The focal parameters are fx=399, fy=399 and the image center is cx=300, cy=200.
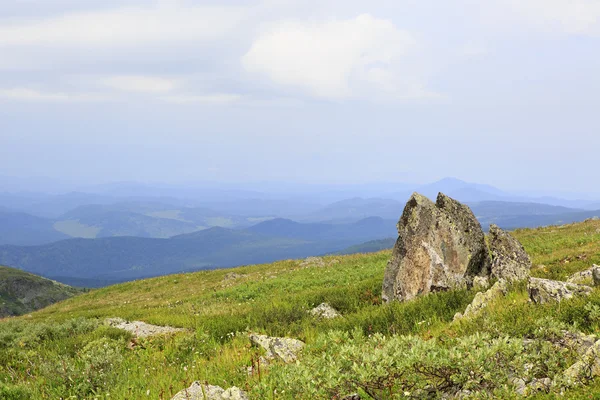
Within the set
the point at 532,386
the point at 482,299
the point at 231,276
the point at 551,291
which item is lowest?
the point at 231,276

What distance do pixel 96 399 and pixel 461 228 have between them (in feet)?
49.0

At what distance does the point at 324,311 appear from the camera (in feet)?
50.0

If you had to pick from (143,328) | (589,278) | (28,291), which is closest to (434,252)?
(589,278)

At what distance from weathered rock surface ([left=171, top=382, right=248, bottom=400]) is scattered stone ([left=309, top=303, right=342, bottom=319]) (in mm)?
7466

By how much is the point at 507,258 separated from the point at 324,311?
770 centimetres

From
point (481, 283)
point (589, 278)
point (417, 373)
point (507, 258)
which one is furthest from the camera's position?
point (507, 258)

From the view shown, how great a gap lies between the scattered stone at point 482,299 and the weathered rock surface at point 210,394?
6.17m

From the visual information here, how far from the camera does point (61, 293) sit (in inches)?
4653

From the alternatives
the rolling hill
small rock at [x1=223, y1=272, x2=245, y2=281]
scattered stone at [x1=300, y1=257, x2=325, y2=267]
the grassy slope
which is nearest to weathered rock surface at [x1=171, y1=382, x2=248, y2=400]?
the grassy slope

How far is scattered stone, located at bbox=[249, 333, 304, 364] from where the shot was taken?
929cm

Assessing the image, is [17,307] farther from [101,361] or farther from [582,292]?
[582,292]

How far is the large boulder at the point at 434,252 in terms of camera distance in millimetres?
16203

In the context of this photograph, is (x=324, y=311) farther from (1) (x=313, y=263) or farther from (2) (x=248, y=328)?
(1) (x=313, y=263)

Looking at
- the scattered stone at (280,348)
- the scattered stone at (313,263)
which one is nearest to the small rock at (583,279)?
the scattered stone at (280,348)
